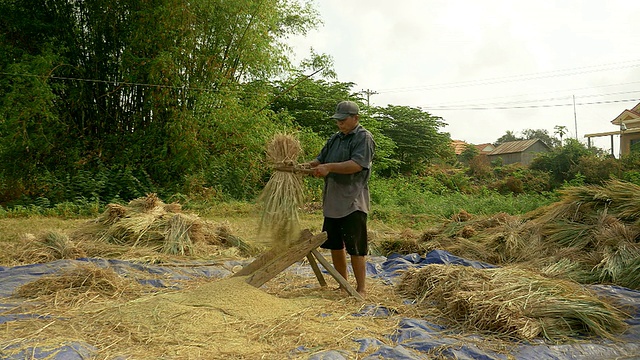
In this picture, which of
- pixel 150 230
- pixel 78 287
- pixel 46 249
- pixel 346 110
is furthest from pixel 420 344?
pixel 150 230

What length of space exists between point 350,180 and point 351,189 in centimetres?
6

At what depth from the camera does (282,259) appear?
137 inches

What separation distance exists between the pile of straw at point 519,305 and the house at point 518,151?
1078 inches

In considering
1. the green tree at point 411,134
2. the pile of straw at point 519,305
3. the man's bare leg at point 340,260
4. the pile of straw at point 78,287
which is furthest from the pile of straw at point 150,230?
the green tree at point 411,134

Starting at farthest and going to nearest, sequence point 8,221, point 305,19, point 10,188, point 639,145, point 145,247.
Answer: point 639,145
point 305,19
point 10,188
point 8,221
point 145,247

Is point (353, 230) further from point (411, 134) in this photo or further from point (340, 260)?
point (411, 134)

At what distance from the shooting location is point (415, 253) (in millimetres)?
5609

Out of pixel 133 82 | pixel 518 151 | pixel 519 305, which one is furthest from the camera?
pixel 518 151

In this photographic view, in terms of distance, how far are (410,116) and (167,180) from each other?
12.5 m

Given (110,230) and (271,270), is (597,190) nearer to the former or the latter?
(271,270)

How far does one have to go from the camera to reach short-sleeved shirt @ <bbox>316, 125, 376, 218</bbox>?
141 inches

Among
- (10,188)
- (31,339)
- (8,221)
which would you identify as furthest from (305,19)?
(31,339)

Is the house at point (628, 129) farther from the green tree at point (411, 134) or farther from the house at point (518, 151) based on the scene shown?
the house at point (518, 151)

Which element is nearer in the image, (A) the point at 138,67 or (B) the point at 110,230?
(B) the point at 110,230
